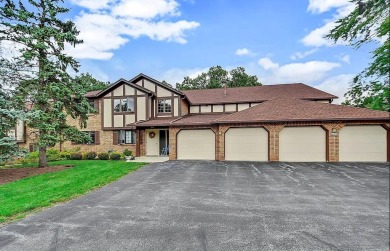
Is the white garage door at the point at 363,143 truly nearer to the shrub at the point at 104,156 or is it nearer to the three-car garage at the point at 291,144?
the three-car garage at the point at 291,144

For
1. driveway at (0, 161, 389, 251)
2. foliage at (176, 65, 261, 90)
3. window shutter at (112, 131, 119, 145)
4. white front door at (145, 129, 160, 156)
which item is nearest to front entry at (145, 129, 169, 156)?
white front door at (145, 129, 160, 156)

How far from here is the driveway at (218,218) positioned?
420 centimetres

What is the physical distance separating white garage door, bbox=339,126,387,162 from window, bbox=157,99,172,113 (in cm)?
1361

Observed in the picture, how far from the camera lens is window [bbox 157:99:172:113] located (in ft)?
68.7

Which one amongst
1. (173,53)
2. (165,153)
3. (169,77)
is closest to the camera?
(165,153)

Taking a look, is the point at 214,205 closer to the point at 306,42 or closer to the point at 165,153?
the point at 306,42

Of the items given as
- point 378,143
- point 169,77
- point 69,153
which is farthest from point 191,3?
point 169,77

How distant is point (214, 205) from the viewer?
6.47m

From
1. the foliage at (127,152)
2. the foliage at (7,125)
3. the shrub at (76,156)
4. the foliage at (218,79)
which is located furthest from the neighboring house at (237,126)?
the foliage at (218,79)

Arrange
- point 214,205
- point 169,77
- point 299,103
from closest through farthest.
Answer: point 214,205 < point 299,103 < point 169,77

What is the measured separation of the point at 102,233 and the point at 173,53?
69.3ft

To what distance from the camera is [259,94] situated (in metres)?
23.2

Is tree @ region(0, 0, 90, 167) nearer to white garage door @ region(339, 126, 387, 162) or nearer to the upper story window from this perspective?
the upper story window

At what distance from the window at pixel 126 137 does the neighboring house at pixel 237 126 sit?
9 centimetres
